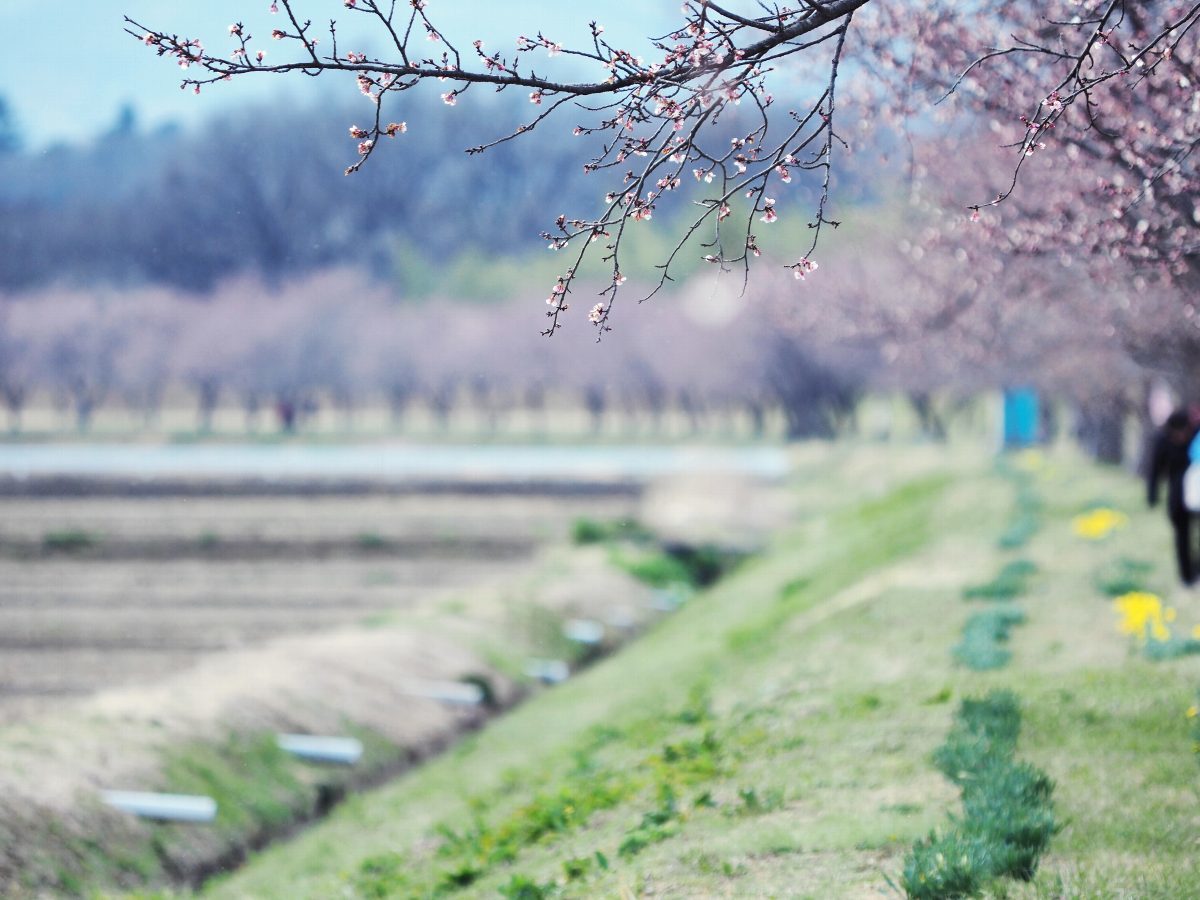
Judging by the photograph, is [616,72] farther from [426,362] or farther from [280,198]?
[280,198]

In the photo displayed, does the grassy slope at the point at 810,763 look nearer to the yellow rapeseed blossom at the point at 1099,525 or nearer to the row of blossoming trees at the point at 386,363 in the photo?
the yellow rapeseed blossom at the point at 1099,525

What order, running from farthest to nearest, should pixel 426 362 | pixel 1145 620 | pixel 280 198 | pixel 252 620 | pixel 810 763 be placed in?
1. pixel 280 198
2. pixel 426 362
3. pixel 252 620
4. pixel 1145 620
5. pixel 810 763

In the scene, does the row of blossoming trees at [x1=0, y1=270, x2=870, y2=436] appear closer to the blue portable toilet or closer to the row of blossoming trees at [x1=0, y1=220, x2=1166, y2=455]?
the row of blossoming trees at [x1=0, y1=220, x2=1166, y2=455]

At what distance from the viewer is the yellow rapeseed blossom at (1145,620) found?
11.3 metres

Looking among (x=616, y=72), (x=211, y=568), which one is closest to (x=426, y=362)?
(x=211, y=568)

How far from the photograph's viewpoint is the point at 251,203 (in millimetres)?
96000

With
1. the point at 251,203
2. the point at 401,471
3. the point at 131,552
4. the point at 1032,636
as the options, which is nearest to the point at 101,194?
the point at 251,203

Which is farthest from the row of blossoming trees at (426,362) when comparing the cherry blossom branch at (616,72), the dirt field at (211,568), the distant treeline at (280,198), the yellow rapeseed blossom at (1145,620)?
the cherry blossom branch at (616,72)

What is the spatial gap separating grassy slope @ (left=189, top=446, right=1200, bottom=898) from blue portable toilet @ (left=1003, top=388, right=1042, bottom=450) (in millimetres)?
24107

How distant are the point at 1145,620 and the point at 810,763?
12.7 feet

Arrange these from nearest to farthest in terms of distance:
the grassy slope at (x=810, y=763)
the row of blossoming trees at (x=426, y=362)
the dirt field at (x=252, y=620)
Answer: the grassy slope at (x=810, y=763) → the dirt field at (x=252, y=620) → the row of blossoming trees at (x=426, y=362)

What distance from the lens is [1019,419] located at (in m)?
44.1

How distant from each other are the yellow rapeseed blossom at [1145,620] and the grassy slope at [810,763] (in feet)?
0.81

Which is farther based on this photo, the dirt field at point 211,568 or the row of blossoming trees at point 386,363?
the row of blossoming trees at point 386,363
